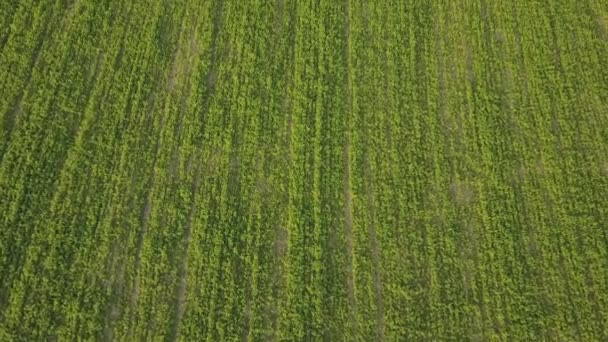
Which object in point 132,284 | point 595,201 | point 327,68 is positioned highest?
point 327,68

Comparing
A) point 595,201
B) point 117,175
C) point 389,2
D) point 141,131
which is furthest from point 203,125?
point 595,201

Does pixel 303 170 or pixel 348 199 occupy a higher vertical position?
pixel 303 170

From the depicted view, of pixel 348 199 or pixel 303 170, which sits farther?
pixel 303 170

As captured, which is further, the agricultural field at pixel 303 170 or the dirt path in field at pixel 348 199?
the dirt path in field at pixel 348 199

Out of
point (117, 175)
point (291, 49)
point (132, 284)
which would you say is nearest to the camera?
point (132, 284)

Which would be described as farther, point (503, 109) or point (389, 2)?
point (389, 2)

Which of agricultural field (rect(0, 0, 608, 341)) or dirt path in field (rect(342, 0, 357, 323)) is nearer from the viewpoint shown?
agricultural field (rect(0, 0, 608, 341))

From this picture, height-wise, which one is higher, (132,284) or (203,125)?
(203,125)

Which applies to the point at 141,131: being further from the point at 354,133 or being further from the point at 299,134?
the point at 354,133
